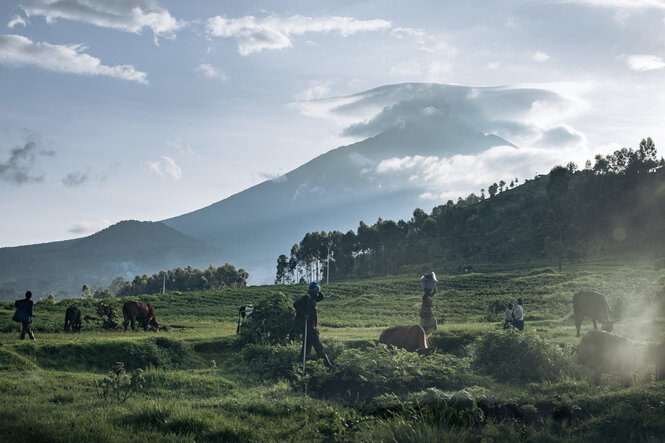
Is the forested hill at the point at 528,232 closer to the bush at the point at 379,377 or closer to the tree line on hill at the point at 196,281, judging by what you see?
the tree line on hill at the point at 196,281

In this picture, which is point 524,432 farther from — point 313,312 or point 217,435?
point 313,312

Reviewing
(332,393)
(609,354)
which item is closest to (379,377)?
(332,393)

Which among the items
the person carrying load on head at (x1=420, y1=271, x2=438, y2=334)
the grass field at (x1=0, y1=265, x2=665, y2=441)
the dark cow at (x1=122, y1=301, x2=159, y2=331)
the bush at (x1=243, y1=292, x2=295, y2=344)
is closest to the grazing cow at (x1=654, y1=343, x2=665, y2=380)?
the grass field at (x1=0, y1=265, x2=665, y2=441)

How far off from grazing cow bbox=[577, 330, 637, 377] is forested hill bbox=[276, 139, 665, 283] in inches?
3016

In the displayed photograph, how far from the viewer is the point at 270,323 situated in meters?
18.5

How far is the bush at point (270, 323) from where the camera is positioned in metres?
18.3

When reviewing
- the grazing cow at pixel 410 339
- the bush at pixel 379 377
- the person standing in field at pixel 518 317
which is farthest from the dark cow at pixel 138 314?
the person standing in field at pixel 518 317

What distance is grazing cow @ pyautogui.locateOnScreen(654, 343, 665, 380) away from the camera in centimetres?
1164

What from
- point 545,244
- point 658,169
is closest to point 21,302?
point 545,244

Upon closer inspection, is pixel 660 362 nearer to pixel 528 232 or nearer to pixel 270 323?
pixel 270 323

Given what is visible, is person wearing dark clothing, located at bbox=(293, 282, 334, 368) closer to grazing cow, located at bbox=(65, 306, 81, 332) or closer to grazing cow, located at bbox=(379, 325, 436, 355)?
grazing cow, located at bbox=(379, 325, 436, 355)

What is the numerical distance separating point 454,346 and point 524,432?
1165 cm

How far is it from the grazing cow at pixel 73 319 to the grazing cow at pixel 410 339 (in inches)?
577

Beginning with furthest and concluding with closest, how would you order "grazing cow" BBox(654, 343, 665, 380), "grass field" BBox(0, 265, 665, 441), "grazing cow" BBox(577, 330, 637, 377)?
"grazing cow" BBox(577, 330, 637, 377)
"grazing cow" BBox(654, 343, 665, 380)
"grass field" BBox(0, 265, 665, 441)
